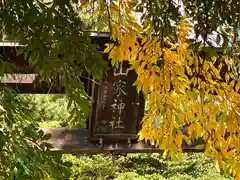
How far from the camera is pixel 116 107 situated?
7.39ft

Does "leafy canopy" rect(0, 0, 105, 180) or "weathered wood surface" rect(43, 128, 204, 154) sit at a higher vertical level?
"leafy canopy" rect(0, 0, 105, 180)

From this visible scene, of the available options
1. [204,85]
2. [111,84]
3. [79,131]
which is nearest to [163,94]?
[204,85]

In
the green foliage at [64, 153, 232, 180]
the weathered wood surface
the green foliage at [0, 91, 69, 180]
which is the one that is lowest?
the green foliage at [64, 153, 232, 180]

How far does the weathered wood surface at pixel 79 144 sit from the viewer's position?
7.45 feet

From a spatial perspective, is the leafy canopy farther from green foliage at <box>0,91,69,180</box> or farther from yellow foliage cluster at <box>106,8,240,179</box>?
A: yellow foliage cluster at <box>106,8,240,179</box>

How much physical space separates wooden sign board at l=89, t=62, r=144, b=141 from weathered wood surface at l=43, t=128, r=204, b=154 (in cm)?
4

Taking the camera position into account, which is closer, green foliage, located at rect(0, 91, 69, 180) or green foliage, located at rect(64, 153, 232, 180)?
green foliage, located at rect(0, 91, 69, 180)

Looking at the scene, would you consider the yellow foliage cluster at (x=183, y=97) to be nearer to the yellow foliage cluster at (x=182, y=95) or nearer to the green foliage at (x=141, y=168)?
the yellow foliage cluster at (x=182, y=95)

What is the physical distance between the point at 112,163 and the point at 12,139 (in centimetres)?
270

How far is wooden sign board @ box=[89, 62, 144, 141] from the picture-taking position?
221cm

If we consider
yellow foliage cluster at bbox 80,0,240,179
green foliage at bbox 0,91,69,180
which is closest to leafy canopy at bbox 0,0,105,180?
green foliage at bbox 0,91,69,180

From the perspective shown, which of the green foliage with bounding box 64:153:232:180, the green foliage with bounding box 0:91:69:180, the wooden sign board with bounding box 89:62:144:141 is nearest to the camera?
the green foliage with bounding box 0:91:69:180

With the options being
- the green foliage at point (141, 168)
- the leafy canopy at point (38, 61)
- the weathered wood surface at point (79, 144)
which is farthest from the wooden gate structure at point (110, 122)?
the leafy canopy at point (38, 61)

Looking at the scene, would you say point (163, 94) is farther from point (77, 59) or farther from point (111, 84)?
point (111, 84)
